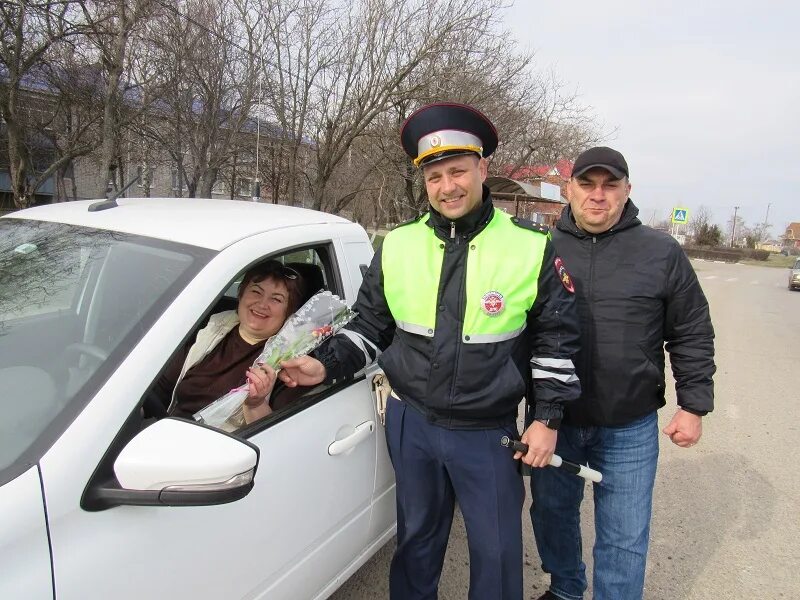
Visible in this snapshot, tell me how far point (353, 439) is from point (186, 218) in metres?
0.94

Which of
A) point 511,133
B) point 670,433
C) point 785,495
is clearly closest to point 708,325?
point 670,433

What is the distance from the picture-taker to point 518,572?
1.93m

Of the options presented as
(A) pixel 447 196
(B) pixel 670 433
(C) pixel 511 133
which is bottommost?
(B) pixel 670 433

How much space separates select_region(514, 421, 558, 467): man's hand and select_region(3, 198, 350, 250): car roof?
3.60 feet

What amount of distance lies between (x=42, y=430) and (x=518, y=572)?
5.15 feet

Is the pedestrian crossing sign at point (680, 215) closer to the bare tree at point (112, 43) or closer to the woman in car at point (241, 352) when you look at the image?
the bare tree at point (112, 43)

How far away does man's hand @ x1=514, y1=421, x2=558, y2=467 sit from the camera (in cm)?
183

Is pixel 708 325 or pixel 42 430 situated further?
pixel 708 325

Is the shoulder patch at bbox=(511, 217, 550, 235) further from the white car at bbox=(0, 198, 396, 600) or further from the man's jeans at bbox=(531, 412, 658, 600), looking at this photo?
the man's jeans at bbox=(531, 412, 658, 600)

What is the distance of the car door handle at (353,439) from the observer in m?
1.81

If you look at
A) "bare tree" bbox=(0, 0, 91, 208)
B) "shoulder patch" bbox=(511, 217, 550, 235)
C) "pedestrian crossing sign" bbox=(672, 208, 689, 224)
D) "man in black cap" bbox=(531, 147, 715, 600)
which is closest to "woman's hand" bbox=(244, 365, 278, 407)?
"shoulder patch" bbox=(511, 217, 550, 235)

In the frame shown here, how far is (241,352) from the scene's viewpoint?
210 centimetres

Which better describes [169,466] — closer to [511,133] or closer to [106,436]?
[106,436]

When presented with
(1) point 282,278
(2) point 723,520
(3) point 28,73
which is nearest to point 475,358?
(1) point 282,278
